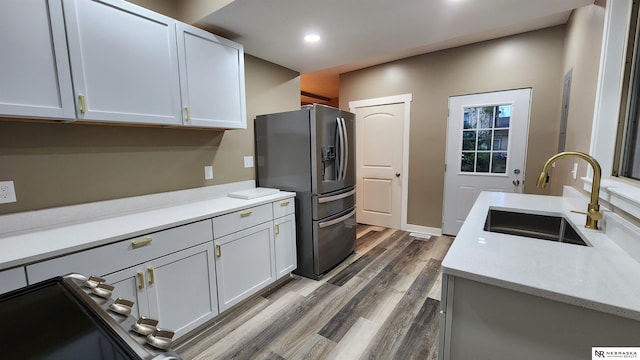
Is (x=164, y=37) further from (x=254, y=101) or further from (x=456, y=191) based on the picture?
(x=456, y=191)

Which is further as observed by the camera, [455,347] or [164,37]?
[164,37]

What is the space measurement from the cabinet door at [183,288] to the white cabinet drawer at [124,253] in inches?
2.3

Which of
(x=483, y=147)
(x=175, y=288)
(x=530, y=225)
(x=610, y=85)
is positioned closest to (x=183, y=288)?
(x=175, y=288)

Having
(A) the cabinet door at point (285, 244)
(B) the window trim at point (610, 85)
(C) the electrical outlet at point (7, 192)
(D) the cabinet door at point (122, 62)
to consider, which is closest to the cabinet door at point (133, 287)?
(C) the electrical outlet at point (7, 192)

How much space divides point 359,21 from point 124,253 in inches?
86.2

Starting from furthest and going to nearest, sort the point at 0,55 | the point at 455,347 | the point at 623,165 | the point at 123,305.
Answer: the point at 623,165 < the point at 0,55 < the point at 455,347 < the point at 123,305

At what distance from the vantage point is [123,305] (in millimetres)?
692

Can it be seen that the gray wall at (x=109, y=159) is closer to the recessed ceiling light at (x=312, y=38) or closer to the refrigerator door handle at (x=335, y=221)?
the recessed ceiling light at (x=312, y=38)

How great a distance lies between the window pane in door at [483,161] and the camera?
10.8ft

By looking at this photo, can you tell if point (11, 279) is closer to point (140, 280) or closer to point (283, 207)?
point (140, 280)

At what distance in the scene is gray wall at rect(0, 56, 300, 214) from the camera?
1450 millimetres

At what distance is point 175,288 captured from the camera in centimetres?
158

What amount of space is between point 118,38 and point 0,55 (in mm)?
518

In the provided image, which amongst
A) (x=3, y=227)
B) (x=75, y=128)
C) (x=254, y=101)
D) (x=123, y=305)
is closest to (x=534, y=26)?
(x=254, y=101)
